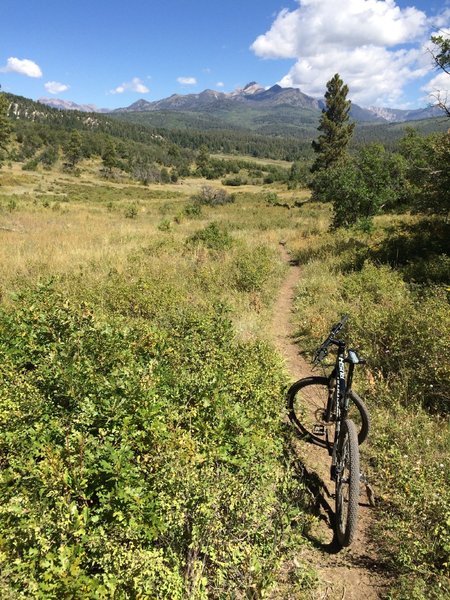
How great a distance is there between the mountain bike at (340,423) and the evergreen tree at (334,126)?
163 ft

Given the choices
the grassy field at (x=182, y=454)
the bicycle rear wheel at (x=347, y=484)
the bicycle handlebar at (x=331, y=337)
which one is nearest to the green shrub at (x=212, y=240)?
the grassy field at (x=182, y=454)

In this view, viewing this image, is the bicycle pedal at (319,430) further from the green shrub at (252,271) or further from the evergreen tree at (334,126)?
the evergreen tree at (334,126)

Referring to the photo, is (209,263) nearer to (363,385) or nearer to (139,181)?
(363,385)

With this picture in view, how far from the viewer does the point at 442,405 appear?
215 inches

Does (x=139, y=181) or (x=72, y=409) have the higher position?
(x=139, y=181)

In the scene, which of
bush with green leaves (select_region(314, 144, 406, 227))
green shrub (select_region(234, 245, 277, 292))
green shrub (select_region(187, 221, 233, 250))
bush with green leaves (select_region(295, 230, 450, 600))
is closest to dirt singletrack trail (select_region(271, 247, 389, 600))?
bush with green leaves (select_region(295, 230, 450, 600))

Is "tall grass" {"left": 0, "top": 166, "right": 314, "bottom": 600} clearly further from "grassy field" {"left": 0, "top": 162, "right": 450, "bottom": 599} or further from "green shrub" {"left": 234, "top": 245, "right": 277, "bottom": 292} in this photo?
"green shrub" {"left": 234, "top": 245, "right": 277, "bottom": 292}

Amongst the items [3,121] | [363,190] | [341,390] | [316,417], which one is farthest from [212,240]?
[3,121]

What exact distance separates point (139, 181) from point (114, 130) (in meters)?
113

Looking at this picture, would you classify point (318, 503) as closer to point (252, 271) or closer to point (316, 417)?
point (316, 417)

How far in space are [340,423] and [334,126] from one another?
5360 centimetres

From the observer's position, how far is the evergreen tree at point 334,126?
161 ft

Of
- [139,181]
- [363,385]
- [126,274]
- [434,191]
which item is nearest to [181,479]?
[363,385]

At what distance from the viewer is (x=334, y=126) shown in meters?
49.6
